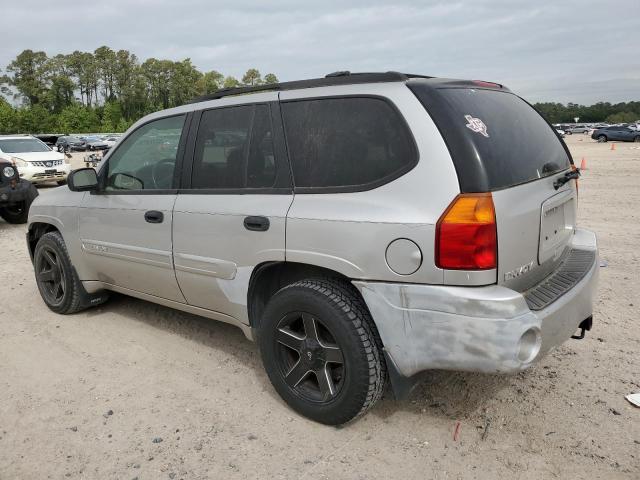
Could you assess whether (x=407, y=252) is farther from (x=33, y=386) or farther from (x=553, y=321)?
(x=33, y=386)

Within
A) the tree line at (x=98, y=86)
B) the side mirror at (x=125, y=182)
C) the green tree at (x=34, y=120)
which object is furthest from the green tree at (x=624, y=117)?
the side mirror at (x=125, y=182)

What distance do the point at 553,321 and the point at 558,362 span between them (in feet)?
3.82

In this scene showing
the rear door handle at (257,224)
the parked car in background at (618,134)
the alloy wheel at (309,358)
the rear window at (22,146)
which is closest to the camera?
the alloy wheel at (309,358)

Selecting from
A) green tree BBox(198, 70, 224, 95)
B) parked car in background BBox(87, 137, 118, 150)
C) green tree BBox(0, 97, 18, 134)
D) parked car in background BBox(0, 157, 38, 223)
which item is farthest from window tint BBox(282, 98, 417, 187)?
green tree BBox(198, 70, 224, 95)

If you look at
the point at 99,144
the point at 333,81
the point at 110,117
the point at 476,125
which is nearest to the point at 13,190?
the point at 333,81

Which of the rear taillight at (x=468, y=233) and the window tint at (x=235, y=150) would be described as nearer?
the rear taillight at (x=468, y=233)

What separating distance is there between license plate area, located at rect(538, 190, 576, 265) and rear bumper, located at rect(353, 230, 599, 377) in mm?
281

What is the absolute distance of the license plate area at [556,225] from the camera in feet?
8.88

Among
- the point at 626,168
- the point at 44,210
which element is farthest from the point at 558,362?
the point at 626,168

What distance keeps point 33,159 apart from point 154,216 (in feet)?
44.3

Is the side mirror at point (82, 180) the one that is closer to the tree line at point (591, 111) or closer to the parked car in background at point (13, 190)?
the parked car in background at point (13, 190)

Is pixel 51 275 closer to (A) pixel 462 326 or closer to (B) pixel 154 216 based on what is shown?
(B) pixel 154 216

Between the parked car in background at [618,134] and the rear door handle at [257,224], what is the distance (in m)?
42.6

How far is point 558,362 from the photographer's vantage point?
3484mm
